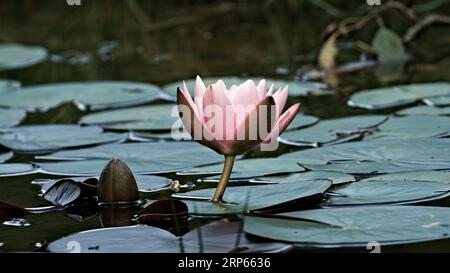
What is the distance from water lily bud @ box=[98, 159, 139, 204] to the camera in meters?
1.57

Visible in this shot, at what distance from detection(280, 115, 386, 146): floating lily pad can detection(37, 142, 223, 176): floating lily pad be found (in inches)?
9.3

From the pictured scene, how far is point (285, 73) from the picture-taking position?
3225 millimetres

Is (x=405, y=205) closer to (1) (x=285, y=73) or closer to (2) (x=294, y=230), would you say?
(2) (x=294, y=230)

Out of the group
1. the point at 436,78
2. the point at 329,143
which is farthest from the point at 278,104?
the point at 436,78

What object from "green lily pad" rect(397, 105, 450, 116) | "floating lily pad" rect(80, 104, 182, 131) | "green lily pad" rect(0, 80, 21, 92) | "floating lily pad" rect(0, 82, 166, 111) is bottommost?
"green lily pad" rect(397, 105, 450, 116)

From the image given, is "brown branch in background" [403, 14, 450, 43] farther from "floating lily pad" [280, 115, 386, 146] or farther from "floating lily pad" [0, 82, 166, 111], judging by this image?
"floating lily pad" [280, 115, 386, 146]

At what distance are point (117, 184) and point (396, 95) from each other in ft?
3.99

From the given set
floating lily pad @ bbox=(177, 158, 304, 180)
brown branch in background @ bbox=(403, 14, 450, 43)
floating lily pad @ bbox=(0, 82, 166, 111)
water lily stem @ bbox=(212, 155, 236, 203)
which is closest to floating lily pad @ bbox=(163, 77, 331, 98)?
floating lily pad @ bbox=(0, 82, 166, 111)

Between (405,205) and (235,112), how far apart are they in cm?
33

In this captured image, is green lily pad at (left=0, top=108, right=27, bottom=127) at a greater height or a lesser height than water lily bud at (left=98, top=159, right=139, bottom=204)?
greater

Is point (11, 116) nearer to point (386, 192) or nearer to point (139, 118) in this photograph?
point (139, 118)

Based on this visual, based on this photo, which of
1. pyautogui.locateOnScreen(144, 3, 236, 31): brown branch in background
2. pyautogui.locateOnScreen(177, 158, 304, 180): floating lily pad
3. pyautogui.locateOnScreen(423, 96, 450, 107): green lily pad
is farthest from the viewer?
pyautogui.locateOnScreen(144, 3, 236, 31): brown branch in background
